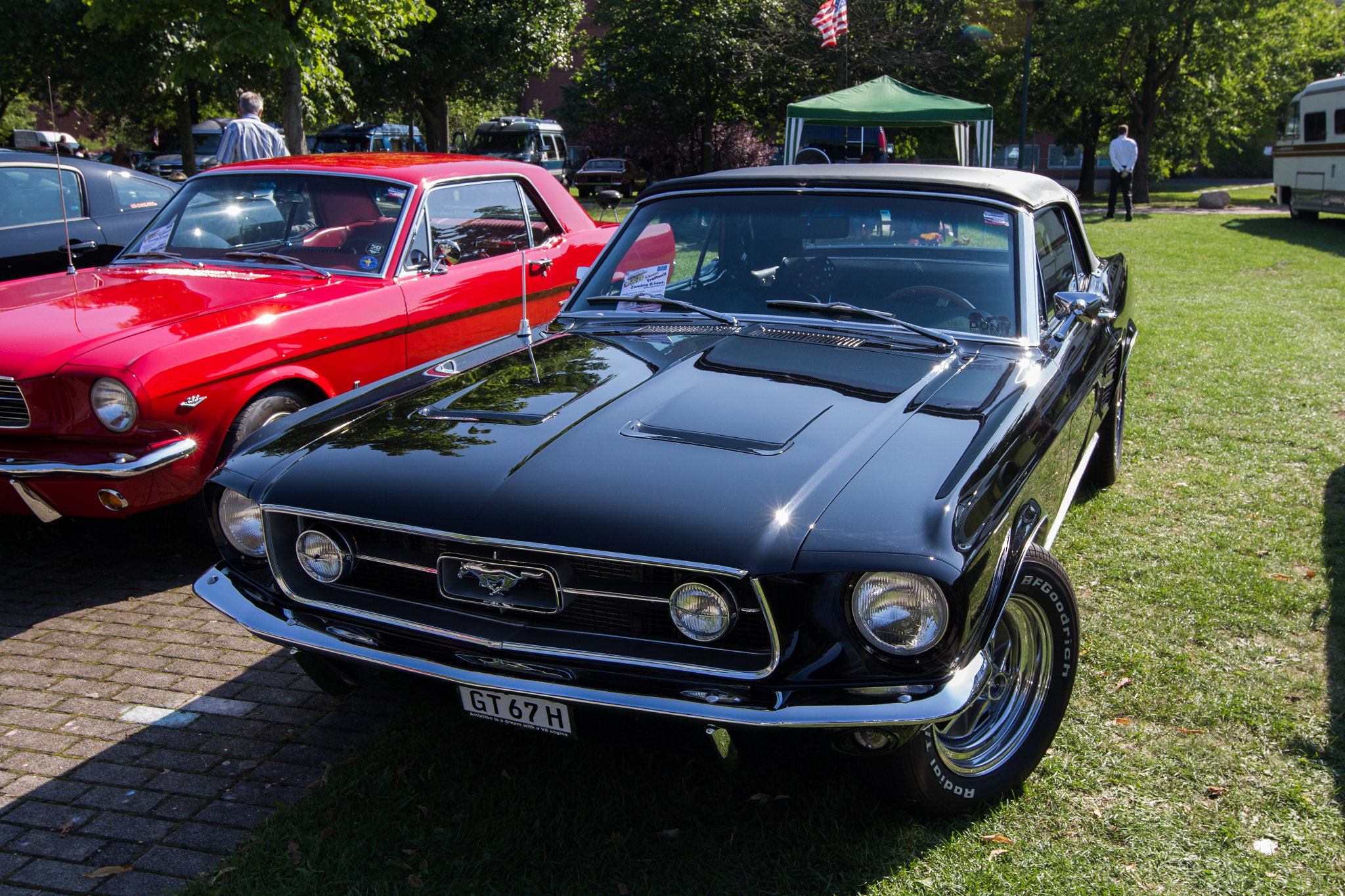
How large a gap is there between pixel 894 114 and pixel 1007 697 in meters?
15.5

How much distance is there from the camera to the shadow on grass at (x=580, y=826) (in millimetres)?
2457

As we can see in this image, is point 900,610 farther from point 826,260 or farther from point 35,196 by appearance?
point 35,196

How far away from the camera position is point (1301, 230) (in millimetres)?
17266

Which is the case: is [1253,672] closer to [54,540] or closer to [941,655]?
[941,655]

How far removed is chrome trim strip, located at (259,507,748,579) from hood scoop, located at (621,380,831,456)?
41 cm

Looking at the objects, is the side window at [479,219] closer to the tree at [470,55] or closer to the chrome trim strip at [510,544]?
the chrome trim strip at [510,544]

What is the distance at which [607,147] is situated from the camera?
32.9m

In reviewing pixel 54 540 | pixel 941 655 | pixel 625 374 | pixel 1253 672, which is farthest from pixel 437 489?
pixel 54 540

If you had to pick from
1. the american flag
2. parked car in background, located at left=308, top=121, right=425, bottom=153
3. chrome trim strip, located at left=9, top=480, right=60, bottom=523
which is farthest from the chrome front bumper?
parked car in background, located at left=308, top=121, right=425, bottom=153

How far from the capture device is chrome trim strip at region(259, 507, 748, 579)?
82.7 inches

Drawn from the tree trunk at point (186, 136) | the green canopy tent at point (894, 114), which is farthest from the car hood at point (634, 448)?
the tree trunk at point (186, 136)

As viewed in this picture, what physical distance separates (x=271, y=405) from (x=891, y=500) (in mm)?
3104

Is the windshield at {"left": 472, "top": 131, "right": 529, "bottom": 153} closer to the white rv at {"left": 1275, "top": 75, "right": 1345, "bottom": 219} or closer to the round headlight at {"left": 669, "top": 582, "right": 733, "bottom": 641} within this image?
the white rv at {"left": 1275, "top": 75, "right": 1345, "bottom": 219}

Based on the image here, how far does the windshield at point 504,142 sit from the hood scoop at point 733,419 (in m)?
27.0
